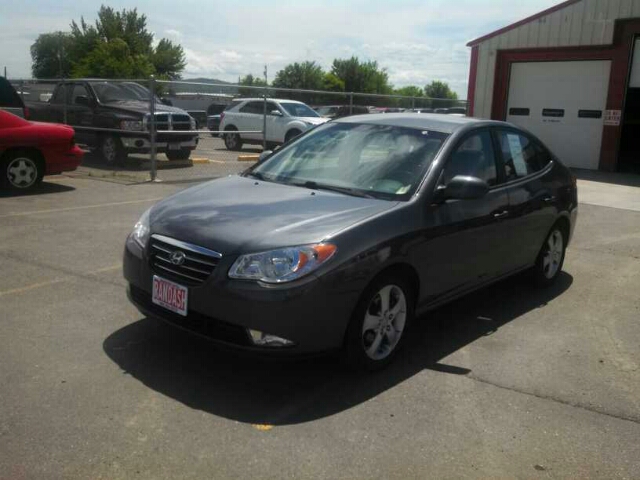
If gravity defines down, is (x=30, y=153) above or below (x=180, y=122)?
below

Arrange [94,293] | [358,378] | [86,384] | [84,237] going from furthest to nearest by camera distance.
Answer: [84,237]
[94,293]
[358,378]
[86,384]

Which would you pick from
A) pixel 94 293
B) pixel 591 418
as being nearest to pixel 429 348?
pixel 591 418

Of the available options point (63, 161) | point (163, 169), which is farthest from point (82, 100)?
point (63, 161)

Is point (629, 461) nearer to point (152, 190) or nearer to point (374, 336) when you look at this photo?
point (374, 336)

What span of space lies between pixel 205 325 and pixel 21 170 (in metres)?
7.44

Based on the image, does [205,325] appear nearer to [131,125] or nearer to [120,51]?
[131,125]

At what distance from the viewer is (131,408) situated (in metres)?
3.45

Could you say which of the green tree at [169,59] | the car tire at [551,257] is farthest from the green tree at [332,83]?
the car tire at [551,257]

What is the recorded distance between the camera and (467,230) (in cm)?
466

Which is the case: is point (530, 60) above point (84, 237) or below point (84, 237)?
above

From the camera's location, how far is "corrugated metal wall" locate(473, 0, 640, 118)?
1656 cm

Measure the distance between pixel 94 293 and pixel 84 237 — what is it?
2.09 metres

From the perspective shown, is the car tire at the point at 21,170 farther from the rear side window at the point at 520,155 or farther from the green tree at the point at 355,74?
the green tree at the point at 355,74

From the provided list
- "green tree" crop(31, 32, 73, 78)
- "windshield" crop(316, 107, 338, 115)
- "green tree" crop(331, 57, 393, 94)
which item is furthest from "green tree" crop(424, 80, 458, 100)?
"windshield" crop(316, 107, 338, 115)
